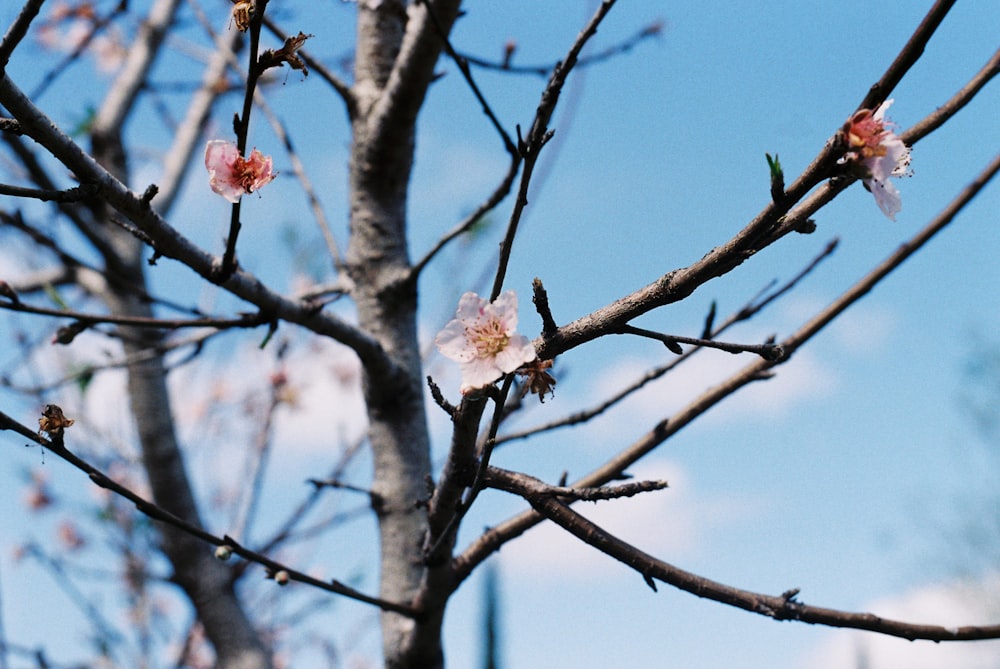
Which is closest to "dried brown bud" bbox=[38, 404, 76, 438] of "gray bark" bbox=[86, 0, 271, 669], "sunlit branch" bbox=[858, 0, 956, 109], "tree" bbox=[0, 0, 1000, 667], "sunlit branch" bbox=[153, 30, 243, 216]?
"tree" bbox=[0, 0, 1000, 667]

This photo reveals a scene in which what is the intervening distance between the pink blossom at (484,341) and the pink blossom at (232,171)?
0.33m

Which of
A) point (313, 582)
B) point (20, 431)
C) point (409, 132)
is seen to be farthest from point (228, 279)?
point (409, 132)

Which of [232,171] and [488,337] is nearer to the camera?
[488,337]

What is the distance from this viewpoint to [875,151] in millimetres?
683

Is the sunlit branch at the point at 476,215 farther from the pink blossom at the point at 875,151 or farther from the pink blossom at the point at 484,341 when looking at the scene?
the pink blossom at the point at 875,151

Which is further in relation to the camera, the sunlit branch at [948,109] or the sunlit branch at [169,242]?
the sunlit branch at [948,109]

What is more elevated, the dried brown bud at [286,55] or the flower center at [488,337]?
the dried brown bud at [286,55]

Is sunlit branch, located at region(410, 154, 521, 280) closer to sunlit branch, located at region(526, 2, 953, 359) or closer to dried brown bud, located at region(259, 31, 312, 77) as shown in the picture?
dried brown bud, located at region(259, 31, 312, 77)

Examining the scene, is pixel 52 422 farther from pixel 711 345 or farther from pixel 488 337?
pixel 711 345

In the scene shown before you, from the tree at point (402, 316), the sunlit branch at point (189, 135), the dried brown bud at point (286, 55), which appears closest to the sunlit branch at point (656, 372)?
the tree at point (402, 316)

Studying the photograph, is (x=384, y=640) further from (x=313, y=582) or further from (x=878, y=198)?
(x=878, y=198)

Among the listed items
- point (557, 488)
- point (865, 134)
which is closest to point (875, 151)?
point (865, 134)

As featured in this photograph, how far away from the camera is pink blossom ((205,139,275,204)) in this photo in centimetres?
103

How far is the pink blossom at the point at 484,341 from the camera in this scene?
→ 2.60 feet
